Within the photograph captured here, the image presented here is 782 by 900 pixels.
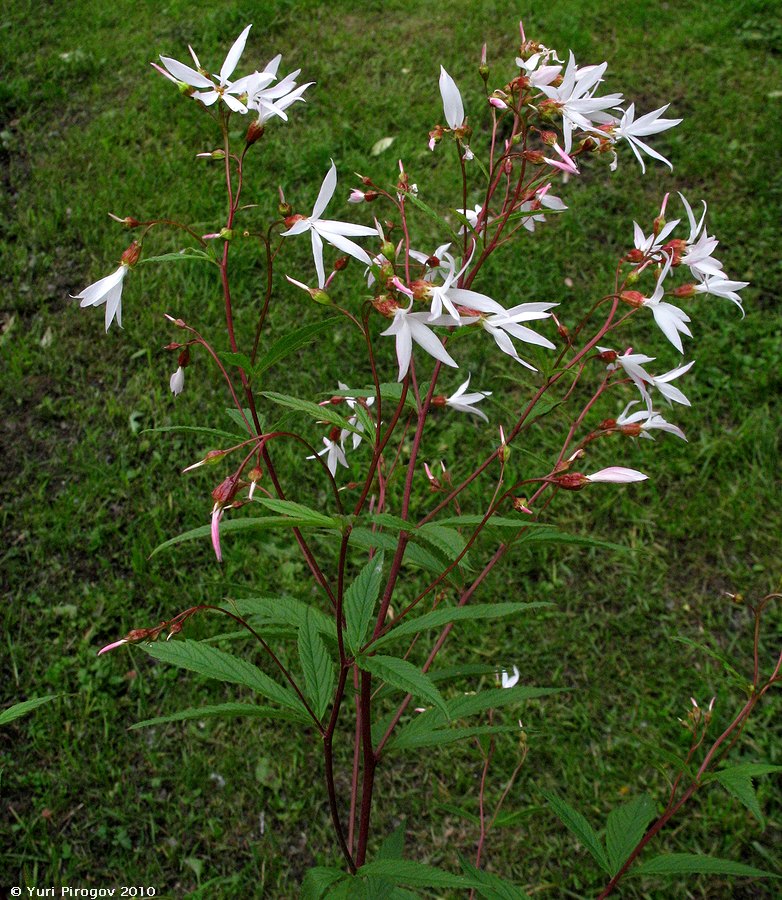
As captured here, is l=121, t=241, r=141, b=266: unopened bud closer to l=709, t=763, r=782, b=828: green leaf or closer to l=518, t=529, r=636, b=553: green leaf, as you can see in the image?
l=518, t=529, r=636, b=553: green leaf

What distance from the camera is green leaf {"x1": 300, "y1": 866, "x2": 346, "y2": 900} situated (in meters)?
1.04

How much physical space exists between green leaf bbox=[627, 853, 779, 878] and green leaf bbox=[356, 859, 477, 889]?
0.41m

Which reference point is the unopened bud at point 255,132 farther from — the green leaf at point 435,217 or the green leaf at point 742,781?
the green leaf at point 742,781

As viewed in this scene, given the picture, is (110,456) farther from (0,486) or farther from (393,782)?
(393,782)

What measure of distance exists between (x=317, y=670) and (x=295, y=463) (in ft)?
4.68

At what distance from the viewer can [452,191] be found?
3.11m

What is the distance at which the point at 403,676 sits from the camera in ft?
3.14

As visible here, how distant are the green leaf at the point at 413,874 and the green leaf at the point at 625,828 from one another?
19.0 inches

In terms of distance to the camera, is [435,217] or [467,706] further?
[467,706]

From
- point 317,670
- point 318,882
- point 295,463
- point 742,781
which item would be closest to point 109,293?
point 317,670

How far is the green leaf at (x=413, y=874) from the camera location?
98cm

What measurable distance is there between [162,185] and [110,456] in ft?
3.81

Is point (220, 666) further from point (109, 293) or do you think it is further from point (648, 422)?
point (648, 422)

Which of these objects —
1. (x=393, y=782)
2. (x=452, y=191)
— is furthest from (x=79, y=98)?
(x=393, y=782)
